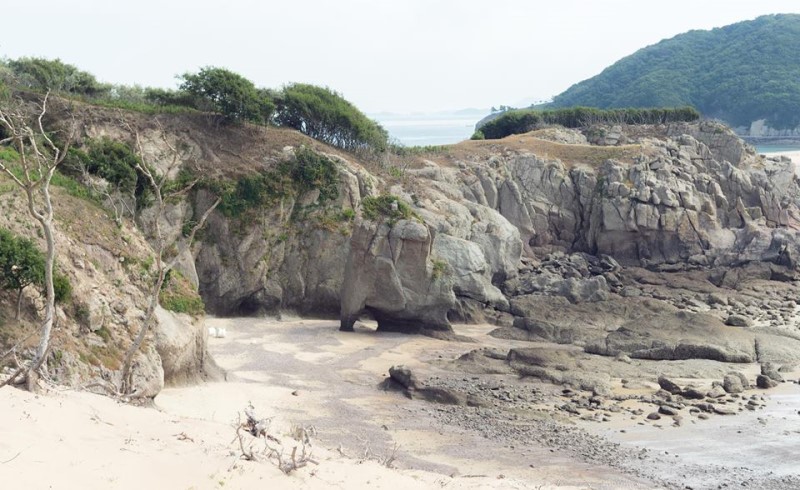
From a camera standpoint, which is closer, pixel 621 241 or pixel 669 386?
pixel 669 386

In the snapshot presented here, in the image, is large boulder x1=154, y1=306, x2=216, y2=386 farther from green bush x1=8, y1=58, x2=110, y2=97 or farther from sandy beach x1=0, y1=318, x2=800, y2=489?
green bush x1=8, y1=58, x2=110, y2=97

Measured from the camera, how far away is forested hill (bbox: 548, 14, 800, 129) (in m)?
147

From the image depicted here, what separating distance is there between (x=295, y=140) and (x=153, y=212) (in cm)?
1138

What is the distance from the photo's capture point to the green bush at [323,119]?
51062 mm

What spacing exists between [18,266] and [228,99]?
27.8 meters

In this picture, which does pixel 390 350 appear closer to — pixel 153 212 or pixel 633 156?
pixel 153 212

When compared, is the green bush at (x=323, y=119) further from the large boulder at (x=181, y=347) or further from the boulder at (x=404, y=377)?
the large boulder at (x=181, y=347)

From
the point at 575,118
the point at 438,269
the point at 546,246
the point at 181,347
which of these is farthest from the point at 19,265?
the point at 575,118

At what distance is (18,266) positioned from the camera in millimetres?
19188

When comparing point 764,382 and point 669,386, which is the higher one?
point 669,386

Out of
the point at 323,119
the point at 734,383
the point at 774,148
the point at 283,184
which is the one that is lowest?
the point at 734,383

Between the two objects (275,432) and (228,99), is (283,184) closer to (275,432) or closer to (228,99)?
(228,99)

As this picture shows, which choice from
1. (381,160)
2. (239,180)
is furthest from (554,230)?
(239,180)

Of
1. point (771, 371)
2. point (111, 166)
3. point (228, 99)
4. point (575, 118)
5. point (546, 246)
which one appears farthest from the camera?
point (575, 118)
